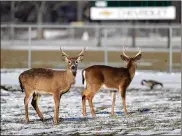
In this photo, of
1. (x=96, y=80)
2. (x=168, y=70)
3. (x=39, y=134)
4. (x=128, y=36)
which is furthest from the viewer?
(x=128, y=36)

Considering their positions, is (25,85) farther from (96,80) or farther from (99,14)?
(99,14)

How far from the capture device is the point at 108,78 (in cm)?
518

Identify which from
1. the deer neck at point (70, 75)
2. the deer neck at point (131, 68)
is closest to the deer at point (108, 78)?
the deer neck at point (131, 68)

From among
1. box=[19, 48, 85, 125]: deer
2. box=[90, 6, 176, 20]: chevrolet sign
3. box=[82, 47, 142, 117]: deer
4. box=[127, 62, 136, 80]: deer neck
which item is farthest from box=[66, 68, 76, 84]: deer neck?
box=[90, 6, 176, 20]: chevrolet sign

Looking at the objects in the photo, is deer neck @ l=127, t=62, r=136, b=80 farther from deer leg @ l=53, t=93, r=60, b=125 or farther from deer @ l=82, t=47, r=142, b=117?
deer leg @ l=53, t=93, r=60, b=125

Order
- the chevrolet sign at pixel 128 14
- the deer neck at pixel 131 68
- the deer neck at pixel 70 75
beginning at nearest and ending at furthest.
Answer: the deer neck at pixel 70 75, the deer neck at pixel 131 68, the chevrolet sign at pixel 128 14

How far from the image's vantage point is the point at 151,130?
6277 millimetres

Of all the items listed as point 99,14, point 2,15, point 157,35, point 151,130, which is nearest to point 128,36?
point 157,35

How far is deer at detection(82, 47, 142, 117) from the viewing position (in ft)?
16.4

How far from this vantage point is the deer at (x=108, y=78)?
499 cm

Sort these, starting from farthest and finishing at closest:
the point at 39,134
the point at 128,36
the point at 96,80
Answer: the point at 128,36 → the point at 39,134 → the point at 96,80

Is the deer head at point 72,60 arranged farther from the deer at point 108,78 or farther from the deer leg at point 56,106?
the deer leg at point 56,106

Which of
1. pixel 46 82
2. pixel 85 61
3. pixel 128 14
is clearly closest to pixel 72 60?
pixel 46 82

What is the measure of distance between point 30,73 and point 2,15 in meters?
52.2
